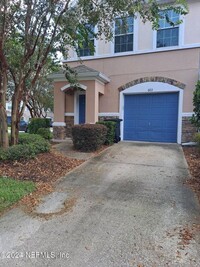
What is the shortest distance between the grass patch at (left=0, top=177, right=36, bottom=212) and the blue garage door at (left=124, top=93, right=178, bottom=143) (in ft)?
26.4

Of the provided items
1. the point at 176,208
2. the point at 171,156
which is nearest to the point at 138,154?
the point at 171,156

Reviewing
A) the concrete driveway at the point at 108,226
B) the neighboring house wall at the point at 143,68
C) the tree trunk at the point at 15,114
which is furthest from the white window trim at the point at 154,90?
the tree trunk at the point at 15,114

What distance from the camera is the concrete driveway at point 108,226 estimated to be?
2793mm

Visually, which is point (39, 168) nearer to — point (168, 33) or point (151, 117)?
point (151, 117)

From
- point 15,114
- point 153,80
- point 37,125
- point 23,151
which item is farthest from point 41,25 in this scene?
point 37,125

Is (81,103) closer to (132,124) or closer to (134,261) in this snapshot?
(132,124)

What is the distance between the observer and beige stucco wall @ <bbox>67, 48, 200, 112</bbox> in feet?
36.2

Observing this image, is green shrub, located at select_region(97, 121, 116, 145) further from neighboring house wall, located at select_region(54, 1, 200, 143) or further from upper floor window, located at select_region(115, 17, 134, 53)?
upper floor window, located at select_region(115, 17, 134, 53)

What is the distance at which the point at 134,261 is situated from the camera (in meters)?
2.71

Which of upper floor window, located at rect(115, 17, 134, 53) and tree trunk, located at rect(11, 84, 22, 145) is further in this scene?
upper floor window, located at rect(115, 17, 134, 53)

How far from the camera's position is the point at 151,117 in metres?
12.0

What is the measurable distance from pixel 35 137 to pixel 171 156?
5.25m

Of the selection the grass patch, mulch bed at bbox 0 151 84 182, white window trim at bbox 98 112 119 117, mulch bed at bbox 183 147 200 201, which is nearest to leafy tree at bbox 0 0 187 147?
mulch bed at bbox 0 151 84 182

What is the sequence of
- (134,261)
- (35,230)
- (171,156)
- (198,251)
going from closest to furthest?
(134,261) < (198,251) < (35,230) < (171,156)
